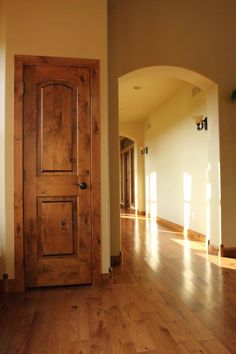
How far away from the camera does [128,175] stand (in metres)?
10.7

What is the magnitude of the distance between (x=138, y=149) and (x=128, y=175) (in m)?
2.47

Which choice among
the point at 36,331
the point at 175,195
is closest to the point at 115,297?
the point at 36,331

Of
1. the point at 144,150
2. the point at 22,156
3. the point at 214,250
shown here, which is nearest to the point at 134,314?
the point at 22,156

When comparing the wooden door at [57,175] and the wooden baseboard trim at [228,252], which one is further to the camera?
the wooden baseboard trim at [228,252]

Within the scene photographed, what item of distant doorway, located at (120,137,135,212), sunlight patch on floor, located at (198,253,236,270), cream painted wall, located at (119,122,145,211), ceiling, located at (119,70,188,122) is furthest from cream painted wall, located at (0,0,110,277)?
distant doorway, located at (120,137,135,212)

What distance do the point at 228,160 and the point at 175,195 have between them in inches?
93.2

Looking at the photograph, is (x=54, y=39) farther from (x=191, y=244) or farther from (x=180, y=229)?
(x=180, y=229)

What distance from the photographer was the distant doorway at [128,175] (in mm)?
9994

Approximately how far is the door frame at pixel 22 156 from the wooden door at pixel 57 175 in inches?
1.6

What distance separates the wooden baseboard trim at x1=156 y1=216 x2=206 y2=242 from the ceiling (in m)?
2.74

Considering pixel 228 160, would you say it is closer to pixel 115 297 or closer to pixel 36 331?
pixel 115 297

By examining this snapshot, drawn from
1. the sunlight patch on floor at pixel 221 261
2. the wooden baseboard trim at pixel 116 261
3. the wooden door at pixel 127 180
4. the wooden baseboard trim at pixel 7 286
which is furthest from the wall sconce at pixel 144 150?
the wooden baseboard trim at pixel 7 286

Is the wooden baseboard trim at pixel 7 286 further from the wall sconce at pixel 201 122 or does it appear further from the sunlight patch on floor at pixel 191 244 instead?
the wall sconce at pixel 201 122

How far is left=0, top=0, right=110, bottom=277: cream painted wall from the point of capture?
257 centimetres
